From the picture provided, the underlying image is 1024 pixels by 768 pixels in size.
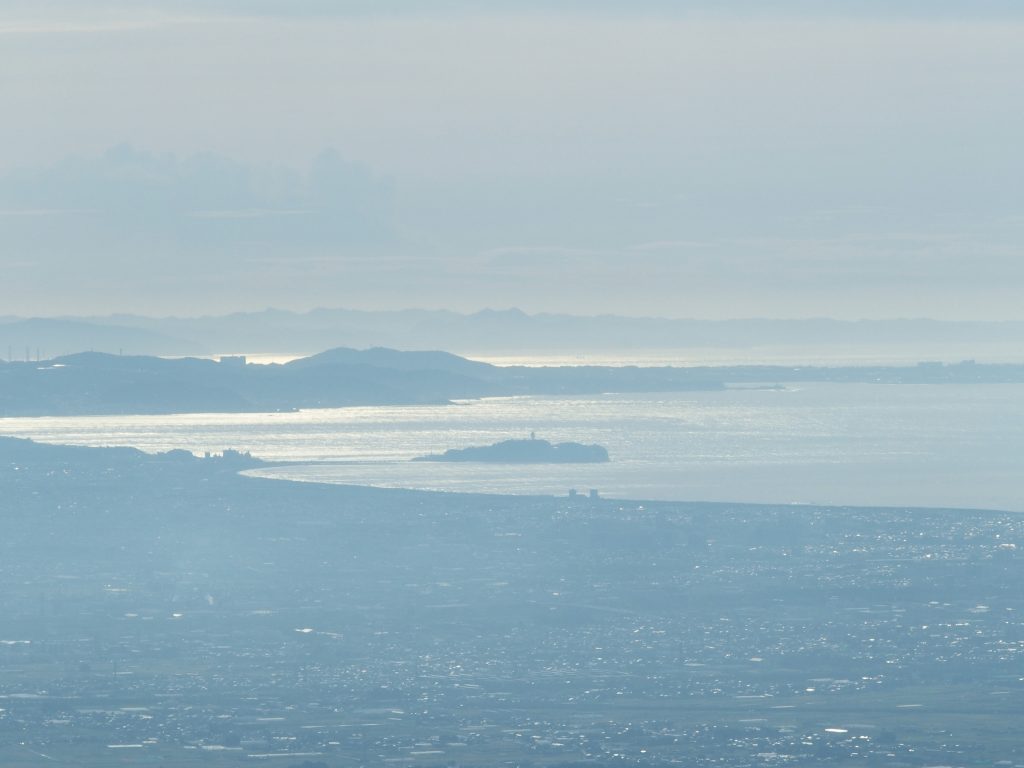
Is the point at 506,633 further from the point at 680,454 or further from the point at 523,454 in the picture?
the point at 680,454

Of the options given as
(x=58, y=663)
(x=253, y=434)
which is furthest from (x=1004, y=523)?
(x=253, y=434)

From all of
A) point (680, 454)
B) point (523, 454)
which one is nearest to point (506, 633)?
point (523, 454)

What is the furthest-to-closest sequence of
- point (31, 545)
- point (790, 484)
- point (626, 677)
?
point (790, 484) < point (31, 545) < point (626, 677)

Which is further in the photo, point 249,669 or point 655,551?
point 655,551

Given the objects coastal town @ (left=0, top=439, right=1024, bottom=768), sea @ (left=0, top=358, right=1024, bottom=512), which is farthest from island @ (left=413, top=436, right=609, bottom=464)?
coastal town @ (left=0, top=439, right=1024, bottom=768)

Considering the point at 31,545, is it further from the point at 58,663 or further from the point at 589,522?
the point at 58,663

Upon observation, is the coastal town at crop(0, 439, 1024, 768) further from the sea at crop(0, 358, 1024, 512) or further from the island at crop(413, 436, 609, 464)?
the island at crop(413, 436, 609, 464)
